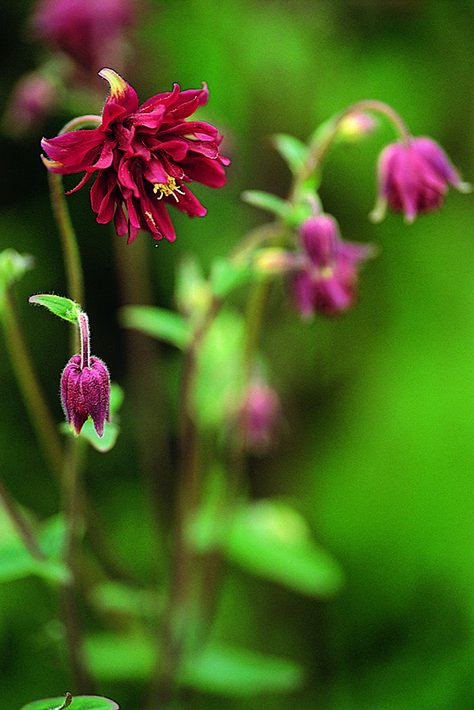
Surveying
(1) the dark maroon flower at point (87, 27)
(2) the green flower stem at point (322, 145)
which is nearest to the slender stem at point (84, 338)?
(2) the green flower stem at point (322, 145)

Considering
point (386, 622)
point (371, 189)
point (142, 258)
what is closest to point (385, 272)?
point (371, 189)

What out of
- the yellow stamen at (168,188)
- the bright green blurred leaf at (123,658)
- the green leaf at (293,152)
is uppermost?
the green leaf at (293,152)

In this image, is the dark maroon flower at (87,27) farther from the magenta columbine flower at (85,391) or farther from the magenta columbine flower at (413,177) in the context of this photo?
the magenta columbine flower at (85,391)

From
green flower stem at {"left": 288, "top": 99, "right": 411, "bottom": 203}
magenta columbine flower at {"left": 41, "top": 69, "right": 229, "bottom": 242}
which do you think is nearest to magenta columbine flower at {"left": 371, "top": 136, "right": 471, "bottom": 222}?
green flower stem at {"left": 288, "top": 99, "right": 411, "bottom": 203}

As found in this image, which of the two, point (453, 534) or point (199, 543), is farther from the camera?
point (453, 534)

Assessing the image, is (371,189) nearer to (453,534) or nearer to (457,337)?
(457,337)

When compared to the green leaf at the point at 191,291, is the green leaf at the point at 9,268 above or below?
above
